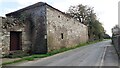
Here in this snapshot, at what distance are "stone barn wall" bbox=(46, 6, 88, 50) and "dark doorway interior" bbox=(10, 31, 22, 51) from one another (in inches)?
142

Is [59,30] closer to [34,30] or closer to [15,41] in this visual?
[34,30]

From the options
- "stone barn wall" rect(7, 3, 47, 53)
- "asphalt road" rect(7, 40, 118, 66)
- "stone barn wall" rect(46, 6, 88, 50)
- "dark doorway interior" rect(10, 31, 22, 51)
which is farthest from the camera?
"stone barn wall" rect(46, 6, 88, 50)

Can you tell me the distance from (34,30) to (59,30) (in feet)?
16.7

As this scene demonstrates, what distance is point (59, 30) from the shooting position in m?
27.6

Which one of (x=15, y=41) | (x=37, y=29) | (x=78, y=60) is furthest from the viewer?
(x=37, y=29)

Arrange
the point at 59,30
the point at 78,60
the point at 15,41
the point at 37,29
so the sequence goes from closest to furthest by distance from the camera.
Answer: the point at 78,60 → the point at 15,41 → the point at 37,29 → the point at 59,30

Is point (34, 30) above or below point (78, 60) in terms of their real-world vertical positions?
above

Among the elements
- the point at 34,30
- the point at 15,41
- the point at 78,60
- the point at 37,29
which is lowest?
the point at 78,60

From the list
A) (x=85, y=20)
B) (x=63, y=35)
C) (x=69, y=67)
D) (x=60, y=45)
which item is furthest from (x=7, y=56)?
(x=85, y=20)

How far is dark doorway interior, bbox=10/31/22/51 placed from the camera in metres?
20.2

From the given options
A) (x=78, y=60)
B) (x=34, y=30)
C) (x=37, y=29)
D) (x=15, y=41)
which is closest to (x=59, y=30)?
(x=37, y=29)

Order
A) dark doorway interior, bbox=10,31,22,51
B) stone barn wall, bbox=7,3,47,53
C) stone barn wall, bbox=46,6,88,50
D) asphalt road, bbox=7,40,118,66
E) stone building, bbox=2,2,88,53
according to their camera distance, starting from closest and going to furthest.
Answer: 1. asphalt road, bbox=7,40,118,66
2. stone building, bbox=2,2,88,53
3. dark doorway interior, bbox=10,31,22,51
4. stone barn wall, bbox=7,3,47,53
5. stone barn wall, bbox=46,6,88,50

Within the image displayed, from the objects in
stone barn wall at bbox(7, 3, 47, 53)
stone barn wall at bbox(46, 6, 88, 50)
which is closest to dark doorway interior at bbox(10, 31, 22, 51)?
stone barn wall at bbox(7, 3, 47, 53)

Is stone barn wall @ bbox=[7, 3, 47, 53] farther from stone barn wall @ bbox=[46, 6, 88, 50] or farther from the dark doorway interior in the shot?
the dark doorway interior
